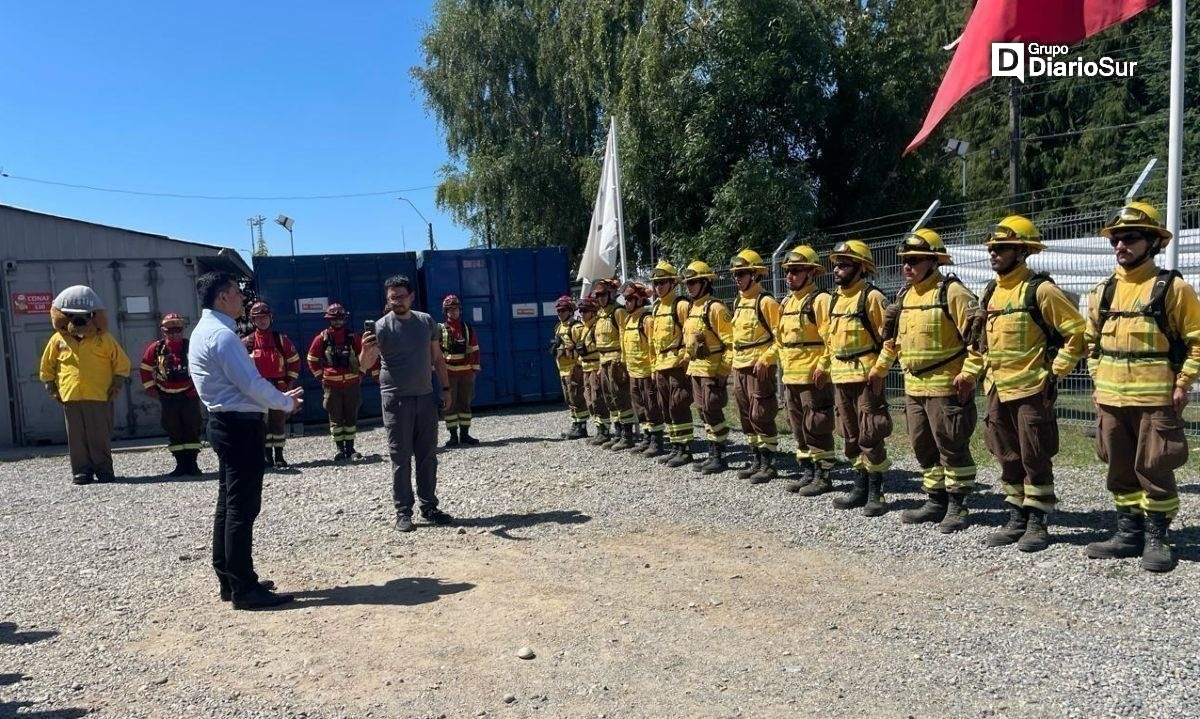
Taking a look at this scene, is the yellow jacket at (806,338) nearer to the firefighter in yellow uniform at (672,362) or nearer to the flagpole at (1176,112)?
the firefighter in yellow uniform at (672,362)

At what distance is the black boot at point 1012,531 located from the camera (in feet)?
18.7

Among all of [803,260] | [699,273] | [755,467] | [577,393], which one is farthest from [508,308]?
[803,260]

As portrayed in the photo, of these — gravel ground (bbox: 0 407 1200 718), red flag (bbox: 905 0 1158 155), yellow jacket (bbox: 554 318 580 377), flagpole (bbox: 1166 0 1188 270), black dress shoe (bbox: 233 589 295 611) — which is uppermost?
red flag (bbox: 905 0 1158 155)

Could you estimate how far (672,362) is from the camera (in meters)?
9.32

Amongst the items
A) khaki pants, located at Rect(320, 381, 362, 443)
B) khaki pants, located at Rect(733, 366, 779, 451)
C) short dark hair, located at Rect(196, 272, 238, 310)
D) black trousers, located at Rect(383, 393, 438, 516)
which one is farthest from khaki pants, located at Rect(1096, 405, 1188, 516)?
khaki pants, located at Rect(320, 381, 362, 443)

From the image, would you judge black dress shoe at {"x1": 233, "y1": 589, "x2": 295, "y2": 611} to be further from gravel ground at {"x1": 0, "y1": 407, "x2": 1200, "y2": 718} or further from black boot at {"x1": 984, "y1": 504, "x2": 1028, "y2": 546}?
black boot at {"x1": 984, "y1": 504, "x2": 1028, "y2": 546}

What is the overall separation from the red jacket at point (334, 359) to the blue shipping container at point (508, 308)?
393 centimetres

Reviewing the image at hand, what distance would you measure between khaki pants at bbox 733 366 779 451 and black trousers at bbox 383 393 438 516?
299 centimetres

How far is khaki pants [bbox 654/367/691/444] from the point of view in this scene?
9359 millimetres

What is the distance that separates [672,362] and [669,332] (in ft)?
→ 1.07

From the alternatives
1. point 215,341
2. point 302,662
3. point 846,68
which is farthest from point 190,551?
point 846,68

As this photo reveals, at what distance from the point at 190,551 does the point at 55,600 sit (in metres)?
1.19

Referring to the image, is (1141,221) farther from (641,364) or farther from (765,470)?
(641,364)

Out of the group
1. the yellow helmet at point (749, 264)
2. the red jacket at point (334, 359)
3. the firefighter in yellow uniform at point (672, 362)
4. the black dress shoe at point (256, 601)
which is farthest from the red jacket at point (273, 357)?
the yellow helmet at point (749, 264)
